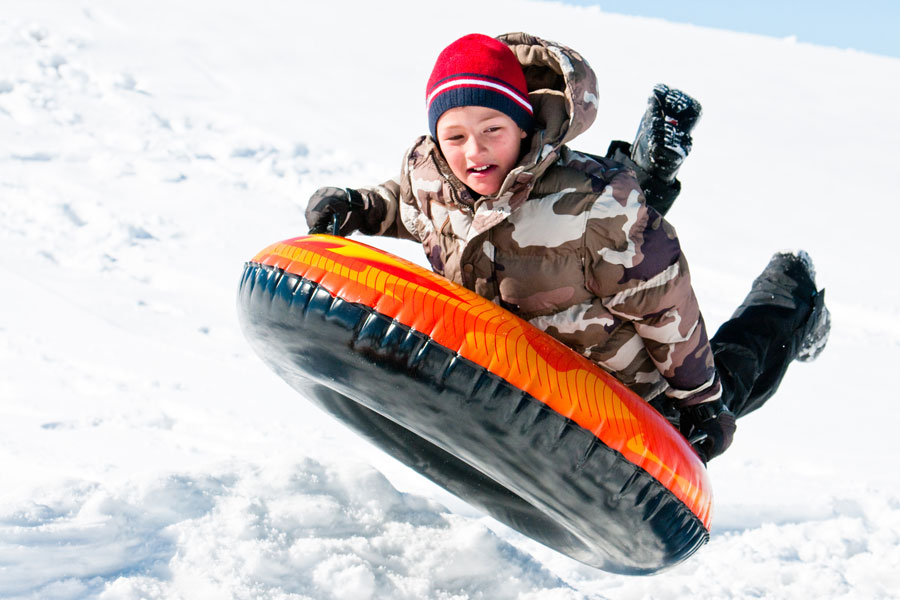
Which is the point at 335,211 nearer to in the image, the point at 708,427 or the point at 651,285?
the point at 651,285

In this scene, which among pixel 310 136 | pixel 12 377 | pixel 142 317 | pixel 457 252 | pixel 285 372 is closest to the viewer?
pixel 457 252

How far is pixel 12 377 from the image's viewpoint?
327 cm

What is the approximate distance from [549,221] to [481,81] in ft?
1.10

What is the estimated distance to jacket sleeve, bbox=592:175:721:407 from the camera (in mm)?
1754

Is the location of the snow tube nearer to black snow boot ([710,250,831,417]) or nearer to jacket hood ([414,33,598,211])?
jacket hood ([414,33,598,211])

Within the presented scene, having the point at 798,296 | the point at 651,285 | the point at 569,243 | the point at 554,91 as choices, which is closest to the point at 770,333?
the point at 798,296

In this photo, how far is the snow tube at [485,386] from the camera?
1.64 m

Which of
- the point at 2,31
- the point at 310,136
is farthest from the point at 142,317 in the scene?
the point at 2,31

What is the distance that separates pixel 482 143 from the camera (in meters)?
1.75

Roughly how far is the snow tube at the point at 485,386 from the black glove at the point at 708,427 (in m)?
0.19

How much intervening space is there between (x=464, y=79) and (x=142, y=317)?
2.82 m

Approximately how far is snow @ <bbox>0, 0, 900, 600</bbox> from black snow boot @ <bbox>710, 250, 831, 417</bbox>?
0.58 meters

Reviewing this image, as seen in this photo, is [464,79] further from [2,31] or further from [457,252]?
[2,31]

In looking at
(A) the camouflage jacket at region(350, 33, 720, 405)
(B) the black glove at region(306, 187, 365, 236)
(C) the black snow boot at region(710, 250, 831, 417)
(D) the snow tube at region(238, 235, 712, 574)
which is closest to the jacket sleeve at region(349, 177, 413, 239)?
(B) the black glove at region(306, 187, 365, 236)
